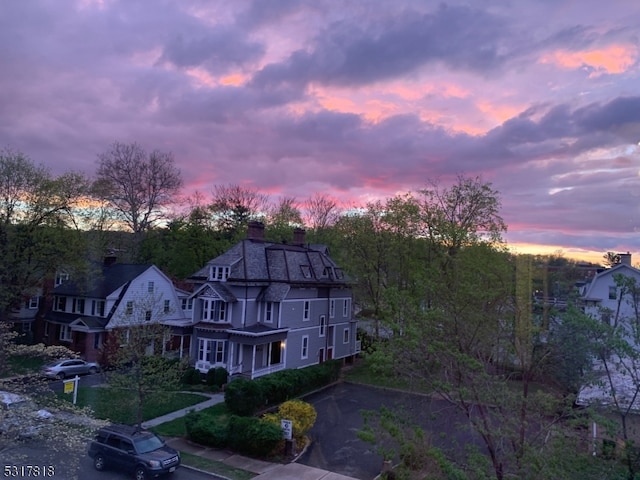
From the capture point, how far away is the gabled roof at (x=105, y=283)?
3519 cm

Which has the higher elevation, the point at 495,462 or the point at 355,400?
the point at 495,462

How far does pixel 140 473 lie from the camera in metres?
15.7

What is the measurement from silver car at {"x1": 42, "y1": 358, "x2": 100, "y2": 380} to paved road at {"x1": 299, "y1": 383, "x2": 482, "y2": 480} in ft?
48.9

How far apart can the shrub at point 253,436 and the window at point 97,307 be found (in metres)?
20.3

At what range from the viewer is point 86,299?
35656mm

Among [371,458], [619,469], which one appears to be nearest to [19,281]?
[371,458]

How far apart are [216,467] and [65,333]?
80.0ft

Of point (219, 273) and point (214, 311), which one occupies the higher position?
point (219, 273)

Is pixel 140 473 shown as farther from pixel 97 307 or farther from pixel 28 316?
pixel 28 316

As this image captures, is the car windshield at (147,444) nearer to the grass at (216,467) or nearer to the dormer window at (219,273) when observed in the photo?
the grass at (216,467)

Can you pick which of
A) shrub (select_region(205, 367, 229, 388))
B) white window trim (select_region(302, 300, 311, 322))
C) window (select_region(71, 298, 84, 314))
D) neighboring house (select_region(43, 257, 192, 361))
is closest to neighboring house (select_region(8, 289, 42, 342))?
neighboring house (select_region(43, 257, 192, 361))

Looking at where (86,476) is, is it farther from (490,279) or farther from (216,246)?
(216,246)

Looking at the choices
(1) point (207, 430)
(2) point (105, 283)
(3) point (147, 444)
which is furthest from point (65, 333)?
(3) point (147, 444)

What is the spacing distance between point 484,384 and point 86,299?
32652mm
